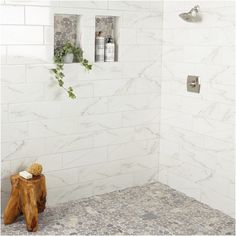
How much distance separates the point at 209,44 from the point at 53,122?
3.84ft

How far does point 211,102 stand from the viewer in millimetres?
2967

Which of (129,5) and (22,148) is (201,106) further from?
(22,148)

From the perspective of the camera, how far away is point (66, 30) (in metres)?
3.02

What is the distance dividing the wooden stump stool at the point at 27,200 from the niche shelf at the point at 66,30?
935 millimetres

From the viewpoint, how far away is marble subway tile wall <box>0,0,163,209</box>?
108 inches

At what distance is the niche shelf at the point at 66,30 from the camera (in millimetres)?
2984

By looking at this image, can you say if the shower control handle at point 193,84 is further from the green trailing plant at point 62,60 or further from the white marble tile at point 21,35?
the white marble tile at point 21,35

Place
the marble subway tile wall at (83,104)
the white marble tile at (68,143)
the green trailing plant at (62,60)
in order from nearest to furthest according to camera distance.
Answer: the marble subway tile wall at (83,104)
the green trailing plant at (62,60)
the white marble tile at (68,143)

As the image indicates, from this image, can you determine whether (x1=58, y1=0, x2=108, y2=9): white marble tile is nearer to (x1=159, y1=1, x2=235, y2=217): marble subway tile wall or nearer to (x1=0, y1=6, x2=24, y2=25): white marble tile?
(x1=0, y1=6, x2=24, y2=25): white marble tile

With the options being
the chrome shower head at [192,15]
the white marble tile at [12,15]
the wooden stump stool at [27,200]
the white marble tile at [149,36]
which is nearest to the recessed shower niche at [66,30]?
the white marble tile at [12,15]

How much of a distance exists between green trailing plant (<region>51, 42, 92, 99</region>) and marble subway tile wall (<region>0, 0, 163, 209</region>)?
0.14 feet

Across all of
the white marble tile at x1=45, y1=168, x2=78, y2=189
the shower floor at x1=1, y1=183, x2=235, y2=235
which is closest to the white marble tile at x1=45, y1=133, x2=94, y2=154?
the white marble tile at x1=45, y1=168, x2=78, y2=189

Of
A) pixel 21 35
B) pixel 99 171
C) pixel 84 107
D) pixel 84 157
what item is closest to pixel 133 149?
pixel 99 171

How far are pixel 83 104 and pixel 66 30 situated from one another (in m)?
0.52
